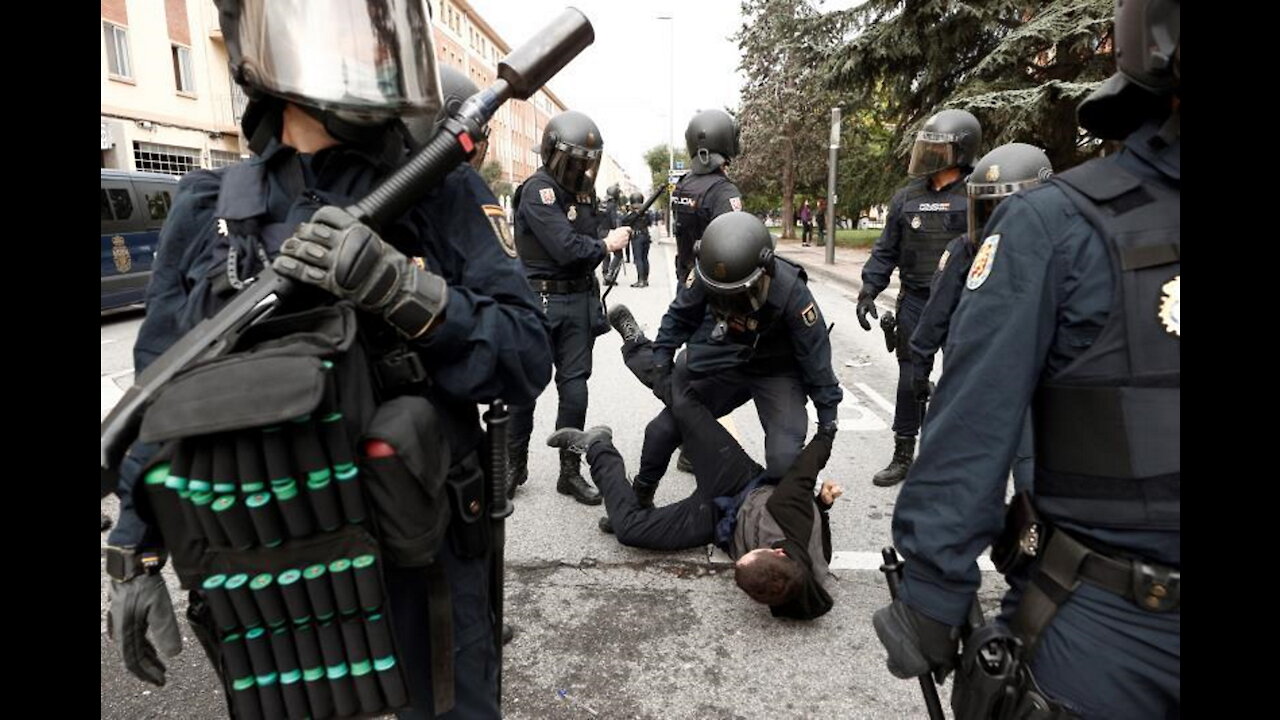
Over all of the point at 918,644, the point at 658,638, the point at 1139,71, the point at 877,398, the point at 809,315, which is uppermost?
the point at 1139,71

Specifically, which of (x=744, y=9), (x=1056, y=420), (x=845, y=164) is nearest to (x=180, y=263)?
(x=1056, y=420)

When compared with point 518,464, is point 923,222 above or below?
above

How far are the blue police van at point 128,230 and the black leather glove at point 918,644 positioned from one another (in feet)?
38.6

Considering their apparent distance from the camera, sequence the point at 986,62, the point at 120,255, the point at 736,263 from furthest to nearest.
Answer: the point at 986,62
the point at 120,255
the point at 736,263

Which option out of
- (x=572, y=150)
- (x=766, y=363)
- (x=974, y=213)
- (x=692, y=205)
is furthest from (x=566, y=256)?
(x=974, y=213)

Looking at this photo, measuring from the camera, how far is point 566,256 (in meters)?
4.36

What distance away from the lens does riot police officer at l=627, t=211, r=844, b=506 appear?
356 centimetres

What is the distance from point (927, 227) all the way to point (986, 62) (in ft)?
33.7

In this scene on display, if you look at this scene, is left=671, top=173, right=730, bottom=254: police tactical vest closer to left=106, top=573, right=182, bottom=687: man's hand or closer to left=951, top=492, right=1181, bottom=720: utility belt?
left=951, top=492, right=1181, bottom=720: utility belt

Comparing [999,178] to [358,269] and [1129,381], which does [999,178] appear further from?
[358,269]

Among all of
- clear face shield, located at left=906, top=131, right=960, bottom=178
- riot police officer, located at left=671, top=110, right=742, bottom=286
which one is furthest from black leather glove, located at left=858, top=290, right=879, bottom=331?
riot police officer, located at left=671, top=110, right=742, bottom=286

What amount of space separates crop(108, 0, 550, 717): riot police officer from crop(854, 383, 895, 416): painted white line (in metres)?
5.08
